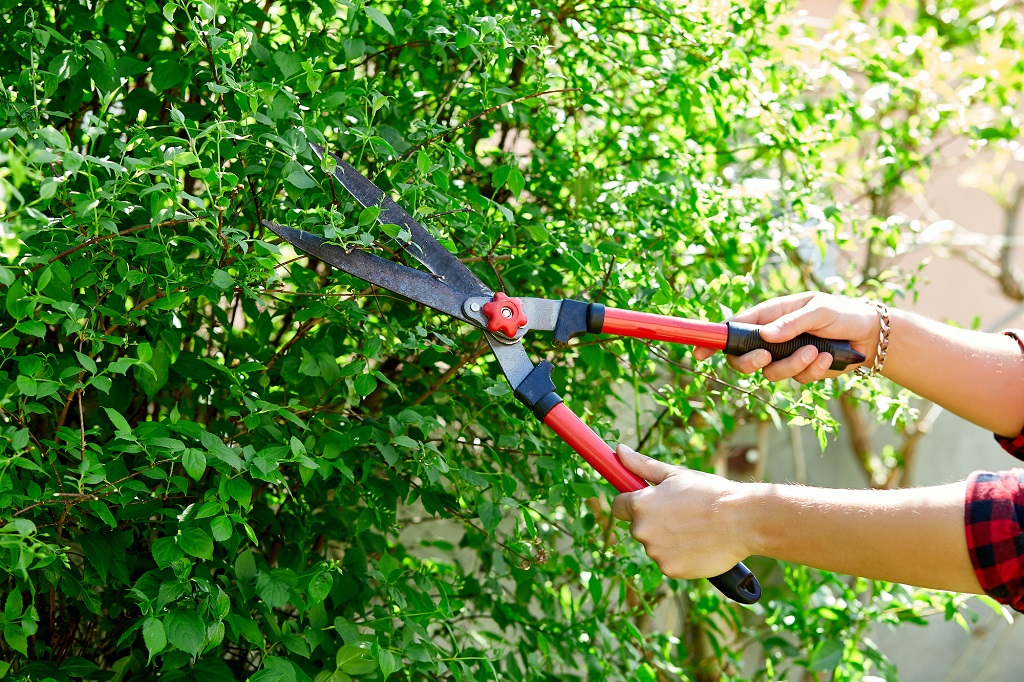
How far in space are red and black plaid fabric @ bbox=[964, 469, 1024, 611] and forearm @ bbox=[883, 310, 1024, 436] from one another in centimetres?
51

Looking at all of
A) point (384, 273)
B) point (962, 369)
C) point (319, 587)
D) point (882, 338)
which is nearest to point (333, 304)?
point (384, 273)

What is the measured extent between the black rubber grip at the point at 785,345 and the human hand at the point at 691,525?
299 mm

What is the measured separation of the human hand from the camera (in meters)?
1.48

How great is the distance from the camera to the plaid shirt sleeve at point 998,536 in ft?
4.19

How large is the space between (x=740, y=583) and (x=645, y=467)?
0.78 ft

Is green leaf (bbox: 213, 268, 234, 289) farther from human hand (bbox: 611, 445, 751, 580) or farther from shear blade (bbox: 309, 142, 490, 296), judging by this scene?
human hand (bbox: 611, 445, 751, 580)

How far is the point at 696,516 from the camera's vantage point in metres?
1.49

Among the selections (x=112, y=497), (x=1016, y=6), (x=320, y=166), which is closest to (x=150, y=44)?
(x=320, y=166)

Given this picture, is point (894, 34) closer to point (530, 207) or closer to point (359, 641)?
point (530, 207)

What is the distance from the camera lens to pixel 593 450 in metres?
1.58

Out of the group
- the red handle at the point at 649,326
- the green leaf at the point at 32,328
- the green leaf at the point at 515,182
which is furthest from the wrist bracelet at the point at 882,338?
the green leaf at the point at 32,328

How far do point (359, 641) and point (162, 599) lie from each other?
1.11 ft

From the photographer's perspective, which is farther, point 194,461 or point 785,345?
point 785,345

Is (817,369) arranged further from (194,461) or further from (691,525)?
(194,461)
